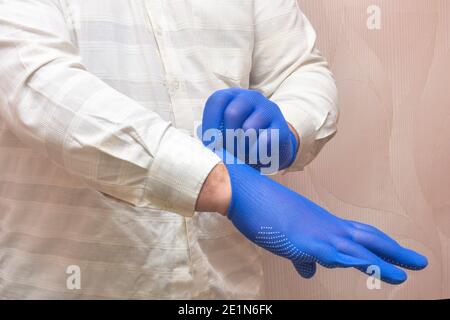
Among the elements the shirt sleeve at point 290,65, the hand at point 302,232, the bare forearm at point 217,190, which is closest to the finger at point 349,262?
the hand at point 302,232

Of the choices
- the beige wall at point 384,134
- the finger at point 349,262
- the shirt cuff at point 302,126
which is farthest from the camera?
the beige wall at point 384,134

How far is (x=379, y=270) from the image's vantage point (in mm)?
580

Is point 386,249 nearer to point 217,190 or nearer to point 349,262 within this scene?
point 349,262

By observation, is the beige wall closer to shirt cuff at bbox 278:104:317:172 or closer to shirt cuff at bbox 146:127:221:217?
shirt cuff at bbox 278:104:317:172

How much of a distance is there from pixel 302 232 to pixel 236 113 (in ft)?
0.48

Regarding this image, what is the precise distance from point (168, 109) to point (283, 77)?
177 millimetres

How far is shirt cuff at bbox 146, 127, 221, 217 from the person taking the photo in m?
0.59

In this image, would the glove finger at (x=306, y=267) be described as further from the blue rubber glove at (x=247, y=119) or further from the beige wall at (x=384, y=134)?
the beige wall at (x=384, y=134)

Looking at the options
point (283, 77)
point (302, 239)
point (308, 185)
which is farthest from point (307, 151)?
point (308, 185)

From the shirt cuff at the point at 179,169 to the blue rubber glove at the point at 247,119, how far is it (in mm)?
64

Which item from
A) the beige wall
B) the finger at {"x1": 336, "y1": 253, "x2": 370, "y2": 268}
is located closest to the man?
the finger at {"x1": 336, "y1": 253, "x2": 370, "y2": 268}

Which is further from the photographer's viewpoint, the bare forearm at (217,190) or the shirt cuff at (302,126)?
the shirt cuff at (302,126)

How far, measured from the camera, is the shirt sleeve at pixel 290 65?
80 centimetres

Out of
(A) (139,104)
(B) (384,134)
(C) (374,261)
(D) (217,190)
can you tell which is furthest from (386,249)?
(B) (384,134)
